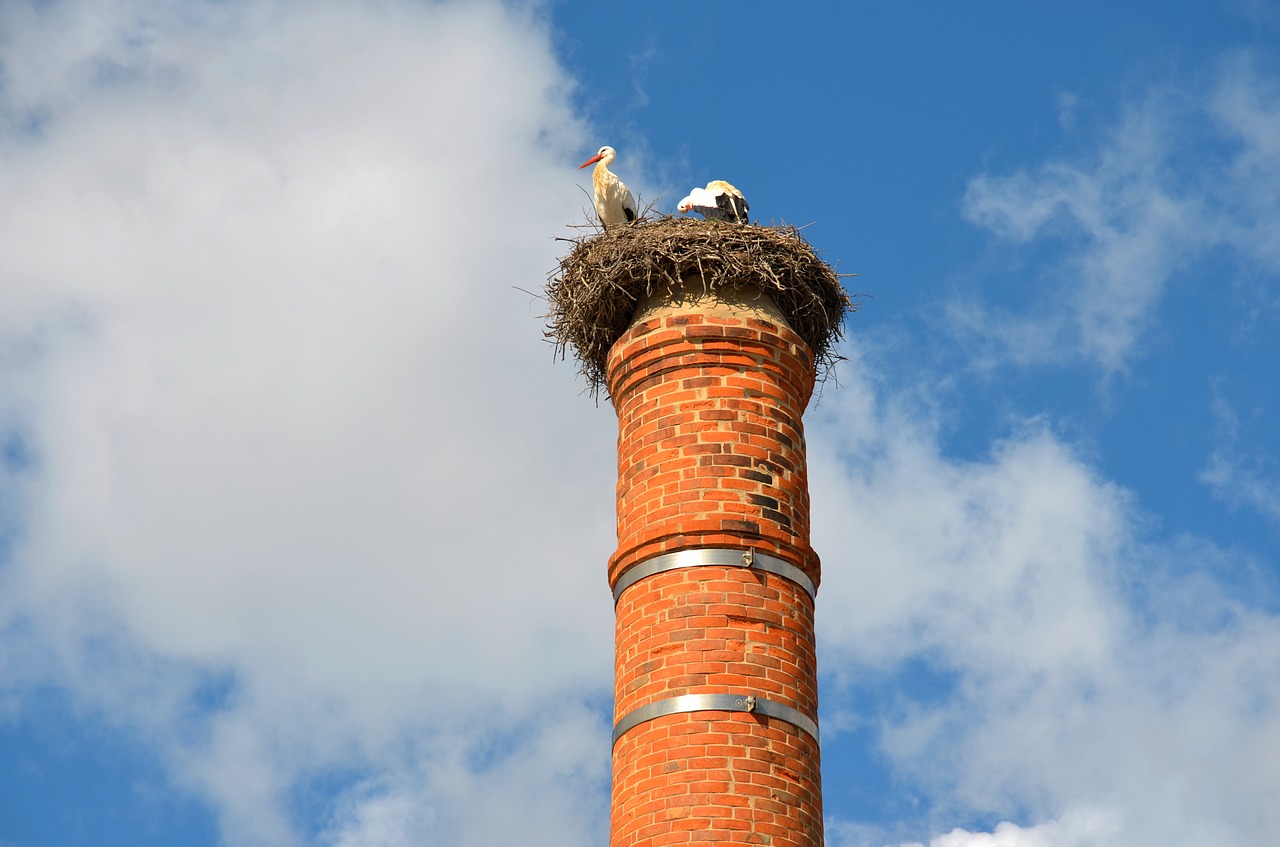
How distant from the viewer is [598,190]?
15.5m

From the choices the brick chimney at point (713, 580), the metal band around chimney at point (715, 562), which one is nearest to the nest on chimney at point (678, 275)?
the brick chimney at point (713, 580)

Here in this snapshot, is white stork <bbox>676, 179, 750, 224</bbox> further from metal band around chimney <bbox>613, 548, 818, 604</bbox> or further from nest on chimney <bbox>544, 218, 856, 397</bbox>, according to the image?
metal band around chimney <bbox>613, 548, 818, 604</bbox>

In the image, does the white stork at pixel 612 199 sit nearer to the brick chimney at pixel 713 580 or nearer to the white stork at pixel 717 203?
the white stork at pixel 717 203

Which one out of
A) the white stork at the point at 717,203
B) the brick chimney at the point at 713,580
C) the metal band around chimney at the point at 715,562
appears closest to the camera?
the brick chimney at the point at 713,580

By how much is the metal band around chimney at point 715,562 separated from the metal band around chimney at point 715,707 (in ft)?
2.78

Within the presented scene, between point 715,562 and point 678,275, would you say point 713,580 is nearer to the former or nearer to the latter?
point 715,562

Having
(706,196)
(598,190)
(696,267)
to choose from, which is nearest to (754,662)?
(696,267)

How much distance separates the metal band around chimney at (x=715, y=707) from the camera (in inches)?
382

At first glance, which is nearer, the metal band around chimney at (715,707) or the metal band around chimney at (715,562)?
Answer: the metal band around chimney at (715,707)

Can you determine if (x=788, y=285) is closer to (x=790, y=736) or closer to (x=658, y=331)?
(x=658, y=331)

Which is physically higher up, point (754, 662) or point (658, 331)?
point (658, 331)

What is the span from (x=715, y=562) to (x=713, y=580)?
0.39ft

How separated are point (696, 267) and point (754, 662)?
2.93 metres

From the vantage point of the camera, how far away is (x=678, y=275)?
1138 cm
